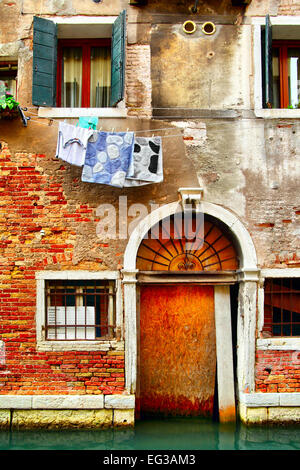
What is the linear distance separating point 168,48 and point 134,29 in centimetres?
53

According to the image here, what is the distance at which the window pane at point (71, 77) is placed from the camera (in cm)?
659

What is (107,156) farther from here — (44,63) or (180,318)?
(180,318)

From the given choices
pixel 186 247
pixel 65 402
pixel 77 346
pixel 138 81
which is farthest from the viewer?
pixel 186 247

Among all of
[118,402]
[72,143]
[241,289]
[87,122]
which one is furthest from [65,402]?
[87,122]

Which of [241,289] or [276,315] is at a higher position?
[241,289]

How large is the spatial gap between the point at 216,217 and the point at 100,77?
8.55 ft

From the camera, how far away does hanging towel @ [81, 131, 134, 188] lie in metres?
5.91

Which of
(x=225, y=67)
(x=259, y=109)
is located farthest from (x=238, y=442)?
(x=225, y=67)

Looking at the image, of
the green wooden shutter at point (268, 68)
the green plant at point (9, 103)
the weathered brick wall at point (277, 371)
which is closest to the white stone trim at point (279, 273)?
the weathered brick wall at point (277, 371)

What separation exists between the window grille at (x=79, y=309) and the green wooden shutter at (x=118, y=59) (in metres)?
2.47

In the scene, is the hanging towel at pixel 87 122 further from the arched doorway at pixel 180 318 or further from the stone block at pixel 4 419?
the stone block at pixel 4 419

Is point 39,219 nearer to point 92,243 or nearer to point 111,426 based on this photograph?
point 92,243

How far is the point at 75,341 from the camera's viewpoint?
19.6ft

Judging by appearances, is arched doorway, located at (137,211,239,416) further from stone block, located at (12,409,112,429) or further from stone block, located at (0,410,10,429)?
stone block, located at (0,410,10,429)
